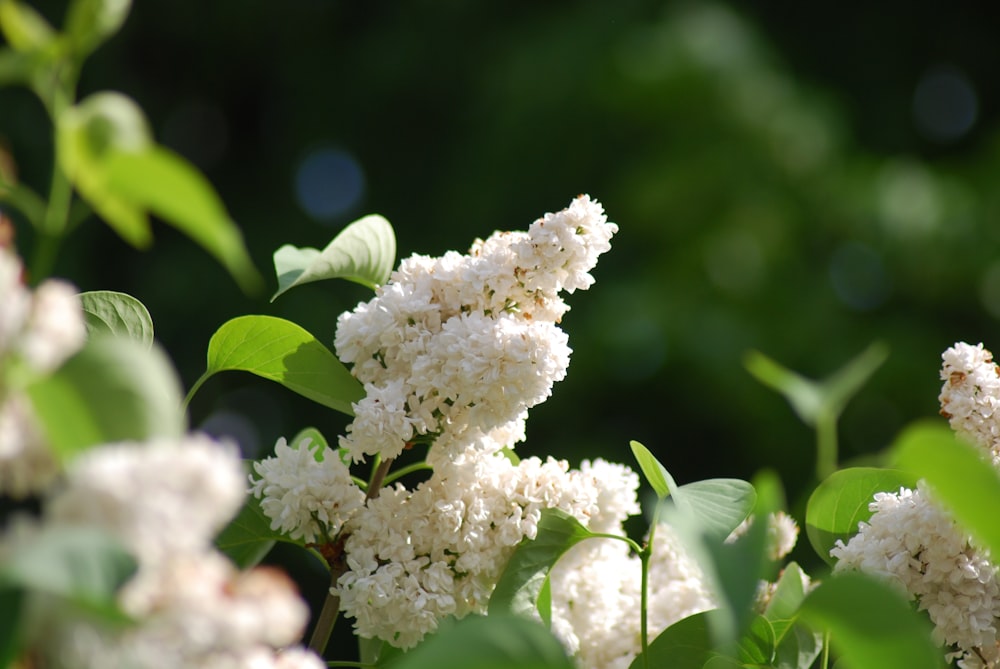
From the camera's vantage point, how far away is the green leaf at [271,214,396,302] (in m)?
0.49

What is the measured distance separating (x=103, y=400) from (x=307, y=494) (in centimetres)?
21

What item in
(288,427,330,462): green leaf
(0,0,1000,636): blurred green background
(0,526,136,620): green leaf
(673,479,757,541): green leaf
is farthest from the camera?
(0,0,1000,636): blurred green background

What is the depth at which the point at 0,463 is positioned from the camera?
0.81 feet

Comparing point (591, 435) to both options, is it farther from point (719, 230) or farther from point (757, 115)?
point (757, 115)

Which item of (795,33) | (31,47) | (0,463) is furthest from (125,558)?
(795,33)

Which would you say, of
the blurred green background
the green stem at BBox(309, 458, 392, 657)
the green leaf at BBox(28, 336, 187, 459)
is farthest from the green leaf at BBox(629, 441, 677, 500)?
the blurred green background

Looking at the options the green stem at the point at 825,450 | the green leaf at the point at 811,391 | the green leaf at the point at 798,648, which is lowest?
the green leaf at the point at 798,648

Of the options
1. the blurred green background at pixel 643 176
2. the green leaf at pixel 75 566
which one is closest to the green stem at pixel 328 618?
the green leaf at pixel 75 566

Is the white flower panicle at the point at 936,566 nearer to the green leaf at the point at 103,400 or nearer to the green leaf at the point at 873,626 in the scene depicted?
the green leaf at the point at 873,626

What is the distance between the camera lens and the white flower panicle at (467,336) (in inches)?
17.9

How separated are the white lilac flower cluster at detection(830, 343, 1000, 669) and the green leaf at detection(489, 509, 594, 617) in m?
0.11

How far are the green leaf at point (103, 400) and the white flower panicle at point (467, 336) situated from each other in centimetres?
20

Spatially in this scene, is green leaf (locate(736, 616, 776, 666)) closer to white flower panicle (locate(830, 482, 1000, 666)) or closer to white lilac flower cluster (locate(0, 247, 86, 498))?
white flower panicle (locate(830, 482, 1000, 666))

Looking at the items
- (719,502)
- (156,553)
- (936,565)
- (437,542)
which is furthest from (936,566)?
(156,553)
